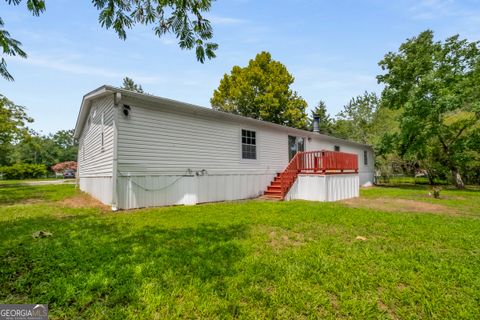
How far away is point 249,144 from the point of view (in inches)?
428

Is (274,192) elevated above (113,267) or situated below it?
above

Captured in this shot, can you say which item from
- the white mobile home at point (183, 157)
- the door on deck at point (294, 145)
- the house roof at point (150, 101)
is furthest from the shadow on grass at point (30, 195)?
the door on deck at point (294, 145)

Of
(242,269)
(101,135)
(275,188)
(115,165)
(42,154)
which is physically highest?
(42,154)

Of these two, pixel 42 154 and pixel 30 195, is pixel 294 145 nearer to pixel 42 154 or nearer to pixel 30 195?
pixel 30 195

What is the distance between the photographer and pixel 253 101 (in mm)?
27672

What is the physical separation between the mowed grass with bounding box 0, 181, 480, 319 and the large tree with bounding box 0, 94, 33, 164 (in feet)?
52.9

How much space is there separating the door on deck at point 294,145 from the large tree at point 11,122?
18443 millimetres

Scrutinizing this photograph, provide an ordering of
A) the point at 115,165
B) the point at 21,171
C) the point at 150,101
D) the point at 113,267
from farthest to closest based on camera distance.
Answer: the point at 21,171
the point at 150,101
the point at 115,165
the point at 113,267

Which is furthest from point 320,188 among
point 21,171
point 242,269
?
point 21,171

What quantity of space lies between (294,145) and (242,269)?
36.1 ft

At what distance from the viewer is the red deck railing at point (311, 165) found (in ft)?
30.9

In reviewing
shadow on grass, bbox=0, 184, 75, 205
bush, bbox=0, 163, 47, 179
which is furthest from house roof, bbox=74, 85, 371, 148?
bush, bbox=0, 163, 47, 179

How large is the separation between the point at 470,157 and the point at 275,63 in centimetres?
1977

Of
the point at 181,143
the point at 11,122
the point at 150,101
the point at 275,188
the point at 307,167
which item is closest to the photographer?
the point at 150,101
